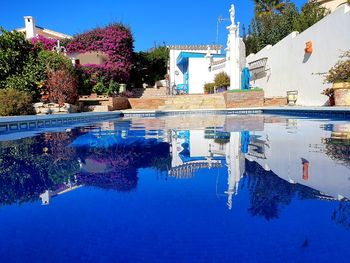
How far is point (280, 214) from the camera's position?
2002mm

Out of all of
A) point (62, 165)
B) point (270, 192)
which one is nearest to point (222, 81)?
point (62, 165)

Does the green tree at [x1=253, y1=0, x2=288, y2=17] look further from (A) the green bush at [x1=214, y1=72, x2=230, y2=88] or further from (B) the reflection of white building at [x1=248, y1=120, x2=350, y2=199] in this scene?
(B) the reflection of white building at [x1=248, y1=120, x2=350, y2=199]

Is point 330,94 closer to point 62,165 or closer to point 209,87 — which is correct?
point 209,87

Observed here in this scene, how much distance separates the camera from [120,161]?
13.0ft

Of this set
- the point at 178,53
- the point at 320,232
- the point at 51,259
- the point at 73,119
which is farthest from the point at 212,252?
the point at 178,53

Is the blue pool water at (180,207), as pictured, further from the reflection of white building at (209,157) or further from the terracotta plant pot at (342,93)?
the terracotta plant pot at (342,93)

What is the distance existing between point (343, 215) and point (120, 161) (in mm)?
2803

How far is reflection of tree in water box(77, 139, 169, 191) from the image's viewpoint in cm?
295

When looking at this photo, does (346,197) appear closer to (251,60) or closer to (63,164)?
(63,164)

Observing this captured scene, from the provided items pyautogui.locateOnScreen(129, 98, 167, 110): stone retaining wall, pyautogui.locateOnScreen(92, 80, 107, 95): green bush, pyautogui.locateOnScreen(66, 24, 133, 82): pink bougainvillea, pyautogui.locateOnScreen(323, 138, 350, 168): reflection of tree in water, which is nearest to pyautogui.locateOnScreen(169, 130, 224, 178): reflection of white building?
pyautogui.locateOnScreen(323, 138, 350, 168): reflection of tree in water

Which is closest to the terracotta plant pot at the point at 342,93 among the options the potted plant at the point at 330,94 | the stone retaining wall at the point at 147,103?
the potted plant at the point at 330,94

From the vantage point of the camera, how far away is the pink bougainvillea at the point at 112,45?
61.0 ft

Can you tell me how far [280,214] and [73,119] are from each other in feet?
34.6

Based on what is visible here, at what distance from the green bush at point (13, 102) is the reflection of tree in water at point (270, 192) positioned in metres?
11.2
